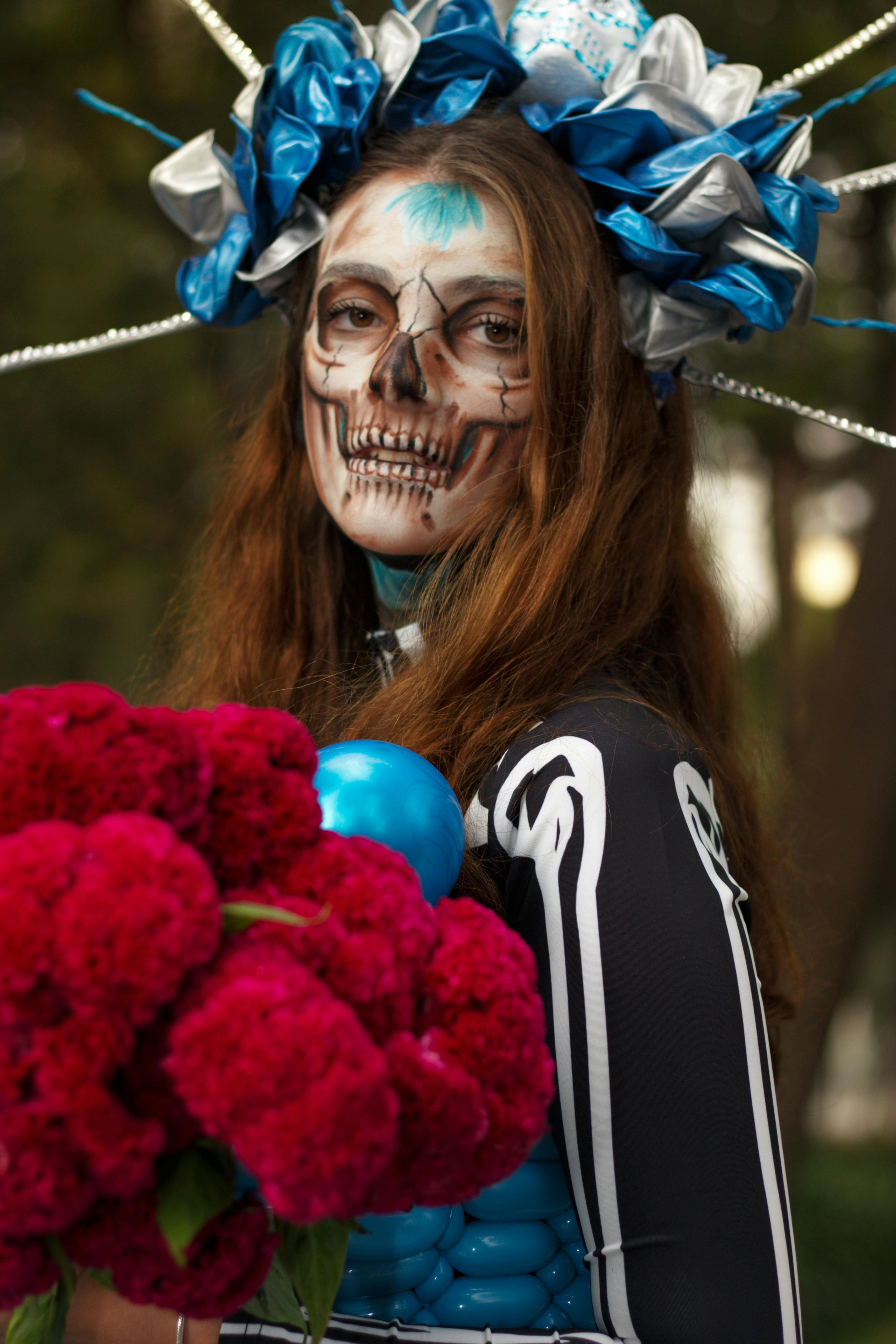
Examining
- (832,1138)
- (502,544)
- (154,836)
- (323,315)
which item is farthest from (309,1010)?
(832,1138)

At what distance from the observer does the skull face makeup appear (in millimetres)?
1660

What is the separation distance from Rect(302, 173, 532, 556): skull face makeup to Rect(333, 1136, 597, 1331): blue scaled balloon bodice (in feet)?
2.86

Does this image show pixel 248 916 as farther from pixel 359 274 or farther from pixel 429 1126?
pixel 359 274

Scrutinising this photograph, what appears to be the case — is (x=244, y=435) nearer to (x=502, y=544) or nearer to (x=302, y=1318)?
(x=502, y=544)

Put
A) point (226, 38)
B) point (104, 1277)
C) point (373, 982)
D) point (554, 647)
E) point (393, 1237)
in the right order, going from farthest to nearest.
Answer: point (226, 38)
point (554, 647)
point (393, 1237)
point (104, 1277)
point (373, 982)

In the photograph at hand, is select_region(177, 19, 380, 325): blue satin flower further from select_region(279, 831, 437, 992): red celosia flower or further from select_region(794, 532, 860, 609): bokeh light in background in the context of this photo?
select_region(794, 532, 860, 609): bokeh light in background

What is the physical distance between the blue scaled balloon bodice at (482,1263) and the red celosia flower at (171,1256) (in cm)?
43

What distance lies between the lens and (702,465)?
7.14 feet

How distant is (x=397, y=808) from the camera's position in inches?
47.0

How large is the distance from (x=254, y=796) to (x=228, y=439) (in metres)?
2.23

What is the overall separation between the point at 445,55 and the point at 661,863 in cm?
136

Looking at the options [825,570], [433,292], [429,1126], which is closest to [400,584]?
[433,292]

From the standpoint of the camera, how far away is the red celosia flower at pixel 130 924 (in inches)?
27.8

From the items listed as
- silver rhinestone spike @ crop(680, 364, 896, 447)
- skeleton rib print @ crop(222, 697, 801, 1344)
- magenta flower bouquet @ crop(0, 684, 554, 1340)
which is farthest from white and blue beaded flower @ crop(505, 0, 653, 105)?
magenta flower bouquet @ crop(0, 684, 554, 1340)
